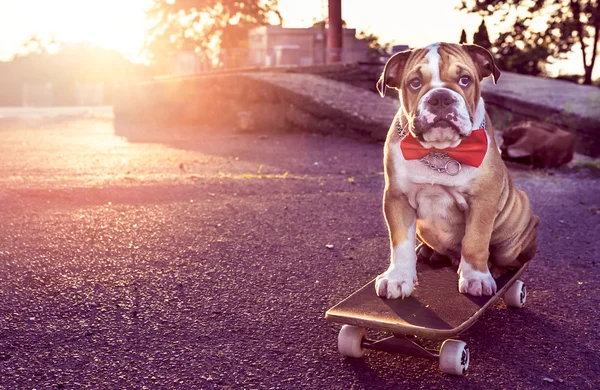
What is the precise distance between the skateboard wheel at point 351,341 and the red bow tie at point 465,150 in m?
0.90

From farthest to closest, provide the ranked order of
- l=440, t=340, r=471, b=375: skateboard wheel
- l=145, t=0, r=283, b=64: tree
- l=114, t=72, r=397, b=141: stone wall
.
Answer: l=145, t=0, r=283, b=64: tree < l=114, t=72, r=397, b=141: stone wall < l=440, t=340, r=471, b=375: skateboard wheel

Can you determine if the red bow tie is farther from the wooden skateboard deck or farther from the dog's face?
the wooden skateboard deck

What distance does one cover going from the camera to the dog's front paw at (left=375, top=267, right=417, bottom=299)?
3.33 meters

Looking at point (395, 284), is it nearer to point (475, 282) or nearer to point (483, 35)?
point (475, 282)

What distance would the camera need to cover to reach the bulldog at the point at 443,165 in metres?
3.22

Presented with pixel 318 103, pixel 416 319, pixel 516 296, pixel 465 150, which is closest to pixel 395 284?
pixel 416 319

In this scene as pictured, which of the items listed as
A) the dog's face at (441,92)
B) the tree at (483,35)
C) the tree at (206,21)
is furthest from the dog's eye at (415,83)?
the tree at (206,21)

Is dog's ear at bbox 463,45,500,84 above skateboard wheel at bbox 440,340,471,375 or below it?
above

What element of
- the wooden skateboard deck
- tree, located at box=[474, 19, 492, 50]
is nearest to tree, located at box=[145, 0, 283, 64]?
tree, located at box=[474, 19, 492, 50]

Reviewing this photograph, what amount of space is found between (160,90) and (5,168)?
30.9 ft

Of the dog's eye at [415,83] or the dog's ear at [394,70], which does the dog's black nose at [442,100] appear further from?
the dog's ear at [394,70]

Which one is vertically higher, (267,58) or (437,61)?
(267,58)

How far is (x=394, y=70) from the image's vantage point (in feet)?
11.6

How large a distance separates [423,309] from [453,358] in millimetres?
344
